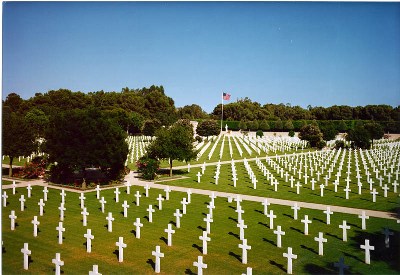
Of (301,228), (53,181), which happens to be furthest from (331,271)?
(53,181)

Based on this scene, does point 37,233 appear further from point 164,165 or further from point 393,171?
point 393,171

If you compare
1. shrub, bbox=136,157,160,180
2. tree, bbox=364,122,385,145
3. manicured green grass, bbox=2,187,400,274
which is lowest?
manicured green grass, bbox=2,187,400,274

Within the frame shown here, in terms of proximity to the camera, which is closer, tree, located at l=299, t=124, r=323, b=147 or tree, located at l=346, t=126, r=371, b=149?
tree, located at l=346, t=126, r=371, b=149

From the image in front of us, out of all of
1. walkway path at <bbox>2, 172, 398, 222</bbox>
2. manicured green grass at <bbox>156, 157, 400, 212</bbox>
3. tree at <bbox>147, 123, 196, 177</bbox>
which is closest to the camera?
walkway path at <bbox>2, 172, 398, 222</bbox>

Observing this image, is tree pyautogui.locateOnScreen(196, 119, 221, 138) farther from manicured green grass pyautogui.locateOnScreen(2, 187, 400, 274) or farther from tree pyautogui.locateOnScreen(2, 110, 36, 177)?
manicured green grass pyautogui.locateOnScreen(2, 187, 400, 274)

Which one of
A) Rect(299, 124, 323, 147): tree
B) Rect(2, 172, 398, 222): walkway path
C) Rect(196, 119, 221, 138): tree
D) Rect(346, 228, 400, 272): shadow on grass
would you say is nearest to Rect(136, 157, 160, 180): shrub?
Rect(2, 172, 398, 222): walkway path

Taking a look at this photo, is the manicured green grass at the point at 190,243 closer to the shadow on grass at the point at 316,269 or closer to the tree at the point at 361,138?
the shadow on grass at the point at 316,269

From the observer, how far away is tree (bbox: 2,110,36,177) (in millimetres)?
28375

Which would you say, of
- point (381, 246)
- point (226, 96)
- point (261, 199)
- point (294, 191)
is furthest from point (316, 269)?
point (226, 96)

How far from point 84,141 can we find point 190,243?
44.7 feet

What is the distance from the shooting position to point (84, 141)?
2445 centimetres

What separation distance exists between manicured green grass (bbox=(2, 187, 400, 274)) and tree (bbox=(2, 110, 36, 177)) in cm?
1024

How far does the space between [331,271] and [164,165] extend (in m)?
29.3

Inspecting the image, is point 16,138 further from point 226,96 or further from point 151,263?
point 226,96
